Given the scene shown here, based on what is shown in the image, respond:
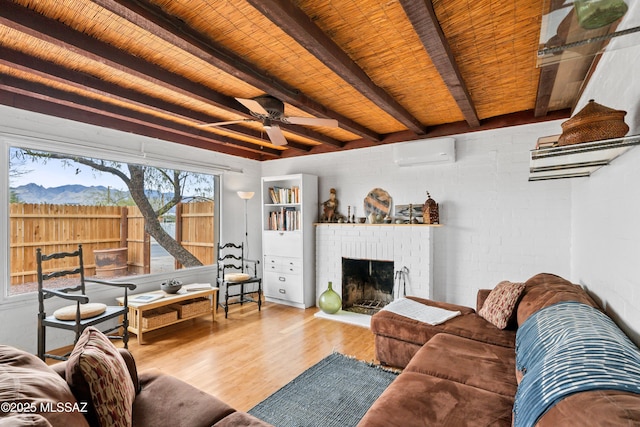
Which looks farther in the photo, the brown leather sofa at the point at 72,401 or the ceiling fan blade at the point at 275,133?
the ceiling fan blade at the point at 275,133

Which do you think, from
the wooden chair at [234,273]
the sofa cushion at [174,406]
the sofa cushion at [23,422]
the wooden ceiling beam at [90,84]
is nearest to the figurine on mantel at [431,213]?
the wooden ceiling beam at [90,84]

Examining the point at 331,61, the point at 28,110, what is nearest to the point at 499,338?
the point at 331,61

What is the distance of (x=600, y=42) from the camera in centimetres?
105

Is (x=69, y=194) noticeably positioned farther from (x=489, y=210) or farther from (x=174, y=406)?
(x=489, y=210)

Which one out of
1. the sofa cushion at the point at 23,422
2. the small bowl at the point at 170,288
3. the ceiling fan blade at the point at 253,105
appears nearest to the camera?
the sofa cushion at the point at 23,422

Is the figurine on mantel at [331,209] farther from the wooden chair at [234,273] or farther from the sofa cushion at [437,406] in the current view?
the sofa cushion at [437,406]

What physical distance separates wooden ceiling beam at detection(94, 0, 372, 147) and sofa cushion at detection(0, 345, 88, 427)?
4.84ft

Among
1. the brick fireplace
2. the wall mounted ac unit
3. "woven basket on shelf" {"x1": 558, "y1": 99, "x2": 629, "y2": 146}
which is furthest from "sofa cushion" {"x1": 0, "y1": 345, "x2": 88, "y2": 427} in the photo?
the wall mounted ac unit

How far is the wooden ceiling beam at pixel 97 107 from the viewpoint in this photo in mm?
2457

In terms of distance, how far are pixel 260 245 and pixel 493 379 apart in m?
4.15

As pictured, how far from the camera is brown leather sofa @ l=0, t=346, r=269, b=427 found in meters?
0.82

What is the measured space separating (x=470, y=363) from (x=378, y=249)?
2294mm

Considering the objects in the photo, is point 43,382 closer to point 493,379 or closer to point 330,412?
point 330,412

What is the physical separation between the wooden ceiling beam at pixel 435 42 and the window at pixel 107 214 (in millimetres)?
3413
